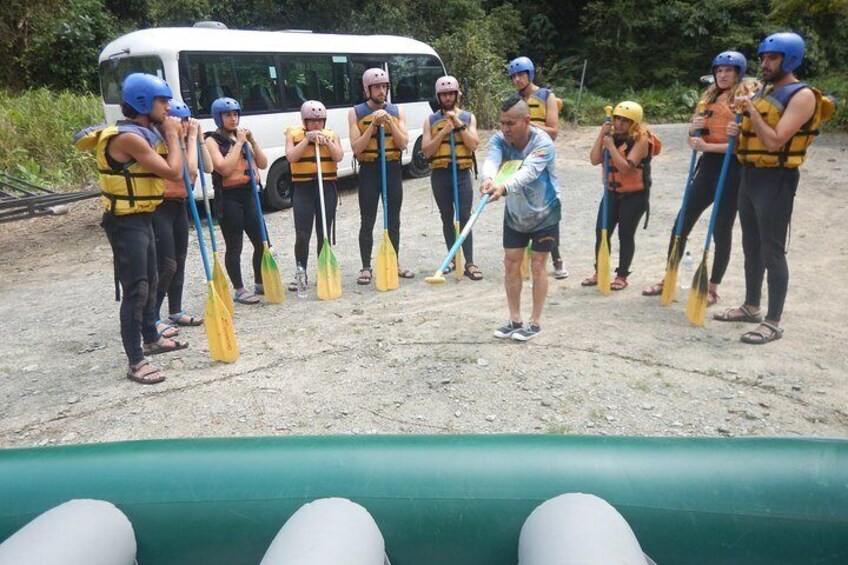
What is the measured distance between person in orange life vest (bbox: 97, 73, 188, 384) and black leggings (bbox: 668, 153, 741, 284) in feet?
11.8

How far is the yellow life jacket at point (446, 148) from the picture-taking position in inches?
205

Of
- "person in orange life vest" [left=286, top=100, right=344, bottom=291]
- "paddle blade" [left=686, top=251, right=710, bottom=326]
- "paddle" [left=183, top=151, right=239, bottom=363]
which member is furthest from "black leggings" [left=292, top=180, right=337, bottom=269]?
"paddle blade" [left=686, top=251, right=710, bottom=326]

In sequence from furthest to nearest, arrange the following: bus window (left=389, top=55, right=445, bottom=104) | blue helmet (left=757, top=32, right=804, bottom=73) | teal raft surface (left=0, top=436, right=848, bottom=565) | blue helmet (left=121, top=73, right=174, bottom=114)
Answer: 1. bus window (left=389, top=55, right=445, bottom=104)
2. blue helmet (left=757, top=32, right=804, bottom=73)
3. blue helmet (left=121, top=73, right=174, bottom=114)
4. teal raft surface (left=0, top=436, right=848, bottom=565)

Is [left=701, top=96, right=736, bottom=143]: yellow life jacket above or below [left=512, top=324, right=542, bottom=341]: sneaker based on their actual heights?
above

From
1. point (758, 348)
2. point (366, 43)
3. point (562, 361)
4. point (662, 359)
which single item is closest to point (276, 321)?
point (562, 361)

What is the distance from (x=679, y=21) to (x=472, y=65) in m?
9.47

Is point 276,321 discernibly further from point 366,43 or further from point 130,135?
point 366,43

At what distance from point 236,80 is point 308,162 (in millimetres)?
3868

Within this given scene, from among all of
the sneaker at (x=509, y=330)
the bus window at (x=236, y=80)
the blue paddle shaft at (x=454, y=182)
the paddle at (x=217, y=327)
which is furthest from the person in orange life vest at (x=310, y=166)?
the bus window at (x=236, y=80)

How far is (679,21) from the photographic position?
21.1m

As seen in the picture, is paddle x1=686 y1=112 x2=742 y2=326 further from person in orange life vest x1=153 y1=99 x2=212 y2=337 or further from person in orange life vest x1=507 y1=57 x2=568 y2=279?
person in orange life vest x1=153 y1=99 x2=212 y2=337

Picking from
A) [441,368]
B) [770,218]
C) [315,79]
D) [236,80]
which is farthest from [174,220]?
[315,79]

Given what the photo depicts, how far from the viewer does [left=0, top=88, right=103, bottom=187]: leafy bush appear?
31.4ft

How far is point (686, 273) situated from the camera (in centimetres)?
549
